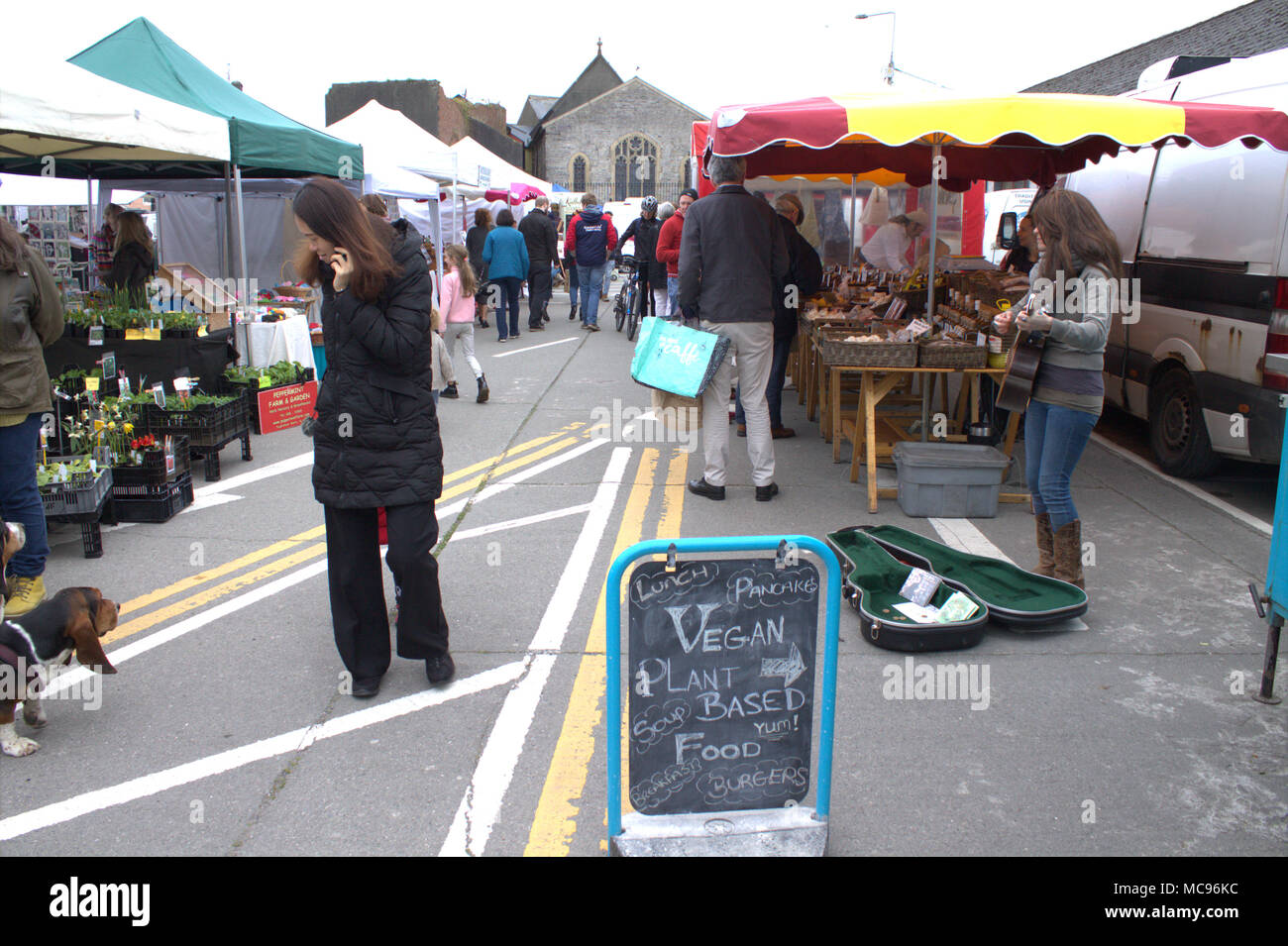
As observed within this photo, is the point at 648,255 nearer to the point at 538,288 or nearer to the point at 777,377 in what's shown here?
the point at 538,288

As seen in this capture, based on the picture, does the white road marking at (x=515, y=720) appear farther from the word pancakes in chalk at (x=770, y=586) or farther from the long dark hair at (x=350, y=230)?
the long dark hair at (x=350, y=230)

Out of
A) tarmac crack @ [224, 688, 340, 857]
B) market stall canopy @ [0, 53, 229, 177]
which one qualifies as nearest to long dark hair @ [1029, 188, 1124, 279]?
tarmac crack @ [224, 688, 340, 857]

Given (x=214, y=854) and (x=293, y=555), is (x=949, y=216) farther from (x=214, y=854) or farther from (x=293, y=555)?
(x=214, y=854)

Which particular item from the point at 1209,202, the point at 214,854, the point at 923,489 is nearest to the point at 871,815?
the point at 214,854

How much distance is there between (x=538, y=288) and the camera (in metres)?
17.0

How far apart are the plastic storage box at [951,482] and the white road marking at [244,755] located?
3145 millimetres

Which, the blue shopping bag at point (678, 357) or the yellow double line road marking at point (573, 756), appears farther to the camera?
the blue shopping bag at point (678, 357)

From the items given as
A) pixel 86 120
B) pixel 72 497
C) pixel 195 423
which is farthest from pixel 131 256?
pixel 72 497

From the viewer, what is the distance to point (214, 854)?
3.00 meters

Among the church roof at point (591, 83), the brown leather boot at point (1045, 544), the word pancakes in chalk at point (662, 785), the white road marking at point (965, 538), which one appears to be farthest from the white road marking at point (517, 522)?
the church roof at point (591, 83)

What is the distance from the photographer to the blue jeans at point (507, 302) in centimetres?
1530

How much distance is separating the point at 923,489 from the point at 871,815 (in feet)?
11.5

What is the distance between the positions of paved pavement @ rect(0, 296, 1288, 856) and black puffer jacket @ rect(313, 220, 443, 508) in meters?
0.90

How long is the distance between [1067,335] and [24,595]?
16.9 feet
